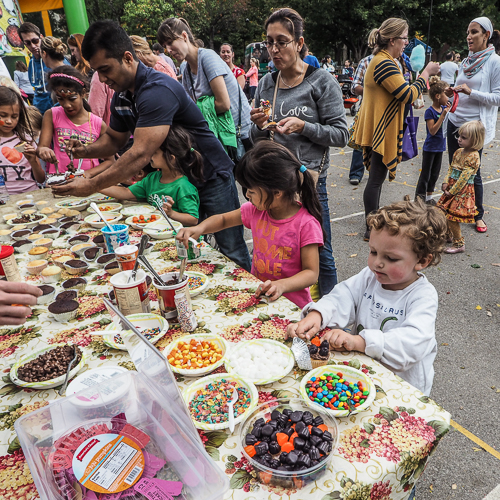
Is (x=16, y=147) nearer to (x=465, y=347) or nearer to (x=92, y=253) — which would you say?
(x=92, y=253)

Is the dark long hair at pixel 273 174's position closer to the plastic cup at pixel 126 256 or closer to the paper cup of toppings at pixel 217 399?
the plastic cup at pixel 126 256

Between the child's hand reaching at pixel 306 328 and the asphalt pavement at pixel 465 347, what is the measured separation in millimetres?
1176

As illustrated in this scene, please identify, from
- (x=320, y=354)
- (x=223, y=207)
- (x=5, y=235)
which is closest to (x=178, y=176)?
(x=223, y=207)

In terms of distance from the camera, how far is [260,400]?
1237mm

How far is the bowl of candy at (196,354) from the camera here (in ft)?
4.45

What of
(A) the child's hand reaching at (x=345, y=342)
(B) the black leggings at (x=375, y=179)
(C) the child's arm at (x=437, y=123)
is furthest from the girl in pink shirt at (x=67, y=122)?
(C) the child's arm at (x=437, y=123)

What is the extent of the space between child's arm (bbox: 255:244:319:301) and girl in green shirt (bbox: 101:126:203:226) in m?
1.06

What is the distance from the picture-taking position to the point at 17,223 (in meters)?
2.96

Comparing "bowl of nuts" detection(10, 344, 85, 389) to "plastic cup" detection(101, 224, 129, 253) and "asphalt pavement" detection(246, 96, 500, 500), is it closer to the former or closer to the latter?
"plastic cup" detection(101, 224, 129, 253)

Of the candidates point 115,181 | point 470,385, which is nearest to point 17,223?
point 115,181

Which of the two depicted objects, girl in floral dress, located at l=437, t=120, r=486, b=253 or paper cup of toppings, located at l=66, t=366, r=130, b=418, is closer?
paper cup of toppings, located at l=66, t=366, r=130, b=418

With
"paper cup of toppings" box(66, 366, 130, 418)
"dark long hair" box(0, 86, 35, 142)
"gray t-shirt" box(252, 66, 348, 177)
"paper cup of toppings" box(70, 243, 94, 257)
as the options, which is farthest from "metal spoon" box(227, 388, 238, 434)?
"dark long hair" box(0, 86, 35, 142)

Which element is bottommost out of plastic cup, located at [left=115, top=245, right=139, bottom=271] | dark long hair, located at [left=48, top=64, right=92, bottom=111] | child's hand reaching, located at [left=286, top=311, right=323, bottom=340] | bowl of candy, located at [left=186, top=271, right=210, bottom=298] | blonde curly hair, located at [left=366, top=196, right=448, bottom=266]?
bowl of candy, located at [left=186, top=271, right=210, bottom=298]

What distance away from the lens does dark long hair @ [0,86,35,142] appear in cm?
364
